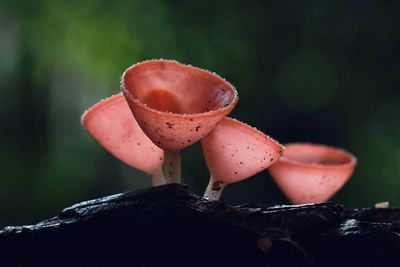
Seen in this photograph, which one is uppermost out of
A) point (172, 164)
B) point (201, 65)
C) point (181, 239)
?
point (201, 65)

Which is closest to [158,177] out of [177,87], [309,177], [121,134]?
[121,134]

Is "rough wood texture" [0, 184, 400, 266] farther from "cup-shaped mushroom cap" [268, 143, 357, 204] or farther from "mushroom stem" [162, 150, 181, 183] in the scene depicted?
"cup-shaped mushroom cap" [268, 143, 357, 204]

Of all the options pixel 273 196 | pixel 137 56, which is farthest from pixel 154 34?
pixel 273 196

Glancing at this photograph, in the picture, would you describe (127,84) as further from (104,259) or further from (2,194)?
(2,194)

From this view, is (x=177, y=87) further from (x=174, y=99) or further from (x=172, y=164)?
(x=172, y=164)

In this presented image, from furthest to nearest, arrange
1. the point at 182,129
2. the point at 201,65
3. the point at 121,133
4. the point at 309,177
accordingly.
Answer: the point at 201,65 < the point at 309,177 < the point at 121,133 < the point at 182,129

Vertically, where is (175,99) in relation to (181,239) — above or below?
above

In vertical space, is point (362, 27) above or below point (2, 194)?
above

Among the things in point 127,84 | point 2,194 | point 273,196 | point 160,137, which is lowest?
point 273,196
